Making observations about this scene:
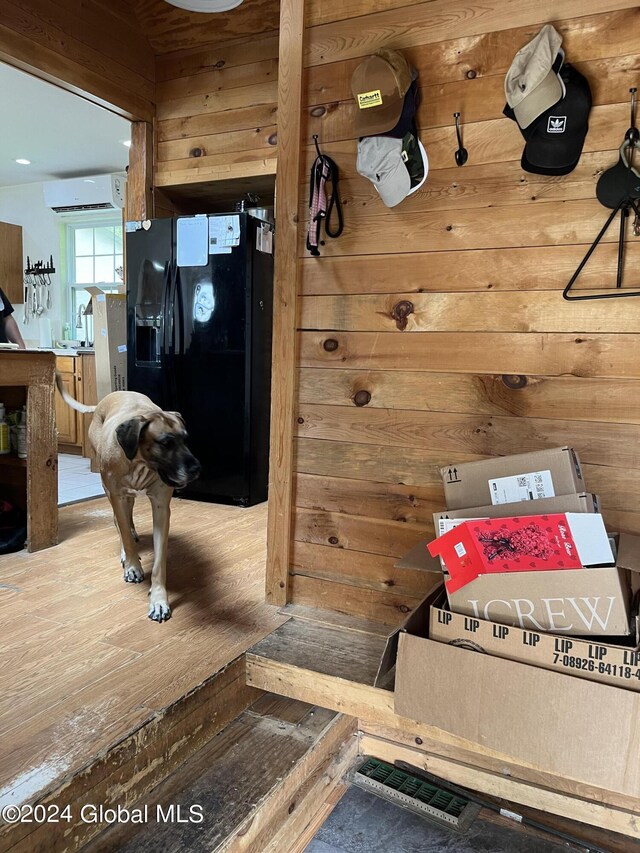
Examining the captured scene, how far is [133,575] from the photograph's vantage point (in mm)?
2266

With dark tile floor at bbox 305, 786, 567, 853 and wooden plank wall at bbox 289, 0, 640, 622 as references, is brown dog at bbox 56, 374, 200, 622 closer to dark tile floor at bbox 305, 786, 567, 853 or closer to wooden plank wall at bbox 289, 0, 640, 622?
wooden plank wall at bbox 289, 0, 640, 622

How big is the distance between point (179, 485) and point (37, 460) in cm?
84

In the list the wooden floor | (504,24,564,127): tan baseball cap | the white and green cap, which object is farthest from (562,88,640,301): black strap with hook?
the wooden floor

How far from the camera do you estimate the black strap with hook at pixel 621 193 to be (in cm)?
154

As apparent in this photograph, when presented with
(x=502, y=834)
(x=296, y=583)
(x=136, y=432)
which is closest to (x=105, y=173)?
(x=136, y=432)

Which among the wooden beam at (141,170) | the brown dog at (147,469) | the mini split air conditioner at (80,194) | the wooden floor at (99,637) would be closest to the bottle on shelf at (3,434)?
the wooden floor at (99,637)

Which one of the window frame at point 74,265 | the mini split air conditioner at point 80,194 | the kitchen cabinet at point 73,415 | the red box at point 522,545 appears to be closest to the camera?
the red box at point 522,545

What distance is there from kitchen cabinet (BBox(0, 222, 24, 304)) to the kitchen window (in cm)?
57

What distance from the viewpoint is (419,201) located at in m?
1.83

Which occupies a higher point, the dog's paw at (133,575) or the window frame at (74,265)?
the window frame at (74,265)

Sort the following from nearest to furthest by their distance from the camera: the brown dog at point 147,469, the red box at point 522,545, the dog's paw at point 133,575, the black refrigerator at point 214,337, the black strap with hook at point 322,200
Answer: the red box at point 522,545 < the black strap with hook at point 322,200 < the brown dog at point 147,469 < the dog's paw at point 133,575 < the black refrigerator at point 214,337

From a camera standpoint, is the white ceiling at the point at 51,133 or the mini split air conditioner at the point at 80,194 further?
the mini split air conditioner at the point at 80,194

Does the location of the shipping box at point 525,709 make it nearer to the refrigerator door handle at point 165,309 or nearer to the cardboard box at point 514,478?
the cardboard box at point 514,478

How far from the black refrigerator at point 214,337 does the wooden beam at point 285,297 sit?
51.4 inches
